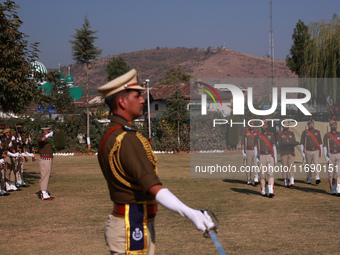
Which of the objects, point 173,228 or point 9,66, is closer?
point 173,228

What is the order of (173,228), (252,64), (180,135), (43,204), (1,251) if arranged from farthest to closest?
(252,64) → (180,135) → (43,204) → (173,228) → (1,251)

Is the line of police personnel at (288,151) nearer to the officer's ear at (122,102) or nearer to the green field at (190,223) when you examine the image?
the green field at (190,223)

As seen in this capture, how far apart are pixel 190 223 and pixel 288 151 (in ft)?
28.4

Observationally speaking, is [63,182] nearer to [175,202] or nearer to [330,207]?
[330,207]

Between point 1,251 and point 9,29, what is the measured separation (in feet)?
39.9

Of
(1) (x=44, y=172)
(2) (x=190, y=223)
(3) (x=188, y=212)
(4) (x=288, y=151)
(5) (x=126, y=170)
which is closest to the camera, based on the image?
(3) (x=188, y=212)

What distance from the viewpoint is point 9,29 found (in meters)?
18.6

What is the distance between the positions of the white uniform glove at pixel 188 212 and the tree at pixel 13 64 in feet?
52.4

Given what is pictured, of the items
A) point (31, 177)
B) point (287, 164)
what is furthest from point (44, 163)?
point (287, 164)

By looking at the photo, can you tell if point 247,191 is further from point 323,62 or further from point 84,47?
point 84,47

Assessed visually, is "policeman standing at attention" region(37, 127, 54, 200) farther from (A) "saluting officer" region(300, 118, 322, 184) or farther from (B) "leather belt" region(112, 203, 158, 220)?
(B) "leather belt" region(112, 203, 158, 220)

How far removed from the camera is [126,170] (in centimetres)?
355

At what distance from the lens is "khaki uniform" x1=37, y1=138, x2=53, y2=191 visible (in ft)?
48.3

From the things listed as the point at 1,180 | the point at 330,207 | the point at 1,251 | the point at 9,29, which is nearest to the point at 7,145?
the point at 1,180
